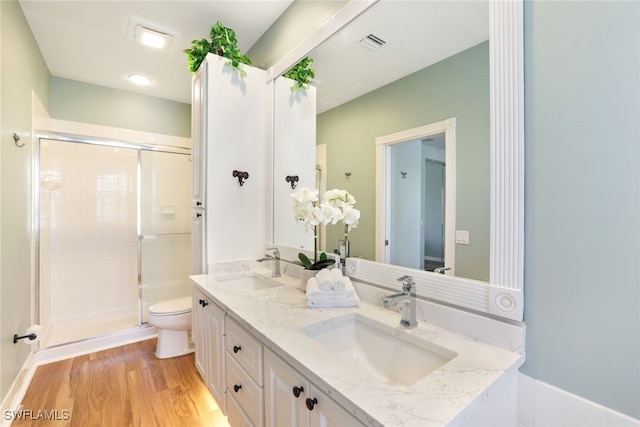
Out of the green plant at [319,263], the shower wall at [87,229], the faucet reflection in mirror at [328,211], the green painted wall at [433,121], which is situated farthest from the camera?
the shower wall at [87,229]

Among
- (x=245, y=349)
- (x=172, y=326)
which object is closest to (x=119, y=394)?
(x=172, y=326)

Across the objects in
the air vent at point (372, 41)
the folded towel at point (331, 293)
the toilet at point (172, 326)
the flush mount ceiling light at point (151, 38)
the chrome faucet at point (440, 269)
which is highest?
the flush mount ceiling light at point (151, 38)

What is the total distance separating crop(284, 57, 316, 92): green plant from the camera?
174 centimetres

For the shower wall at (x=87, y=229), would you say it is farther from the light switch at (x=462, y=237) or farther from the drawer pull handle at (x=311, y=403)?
the light switch at (x=462, y=237)

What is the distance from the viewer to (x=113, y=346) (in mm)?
2682

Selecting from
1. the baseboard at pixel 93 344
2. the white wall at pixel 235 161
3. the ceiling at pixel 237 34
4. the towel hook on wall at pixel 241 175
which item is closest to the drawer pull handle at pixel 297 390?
the ceiling at pixel 237 34

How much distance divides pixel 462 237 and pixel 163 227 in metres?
3.35

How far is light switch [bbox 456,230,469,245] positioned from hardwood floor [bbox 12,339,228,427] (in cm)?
172

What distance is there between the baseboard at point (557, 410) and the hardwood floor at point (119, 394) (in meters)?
1.63

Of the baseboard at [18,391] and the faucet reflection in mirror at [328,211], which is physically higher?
the faucet reflection in mirror at [328,211]

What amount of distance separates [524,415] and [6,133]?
2742mm

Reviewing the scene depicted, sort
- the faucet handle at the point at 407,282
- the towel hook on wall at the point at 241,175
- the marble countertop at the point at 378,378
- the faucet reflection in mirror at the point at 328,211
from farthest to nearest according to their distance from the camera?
the towel hook on wall at the point at 241,175
the faucet reflection in mirror at the point at 328,211
the faucet handle at the point at 407,282
the marble countertop at the point at 378,378

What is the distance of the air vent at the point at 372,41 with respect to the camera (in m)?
1.32

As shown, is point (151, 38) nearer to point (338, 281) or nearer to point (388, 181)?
point (388, 181)
